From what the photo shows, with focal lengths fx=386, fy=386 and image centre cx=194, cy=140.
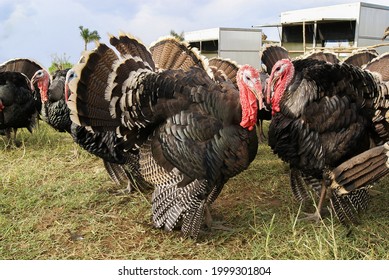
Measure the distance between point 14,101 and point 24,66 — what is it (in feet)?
4.08

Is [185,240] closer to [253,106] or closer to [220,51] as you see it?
[253,106]

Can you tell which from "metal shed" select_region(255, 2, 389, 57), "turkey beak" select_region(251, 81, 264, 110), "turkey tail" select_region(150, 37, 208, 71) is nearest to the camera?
"turkey beak" select_region(251, 81, 264, 110)

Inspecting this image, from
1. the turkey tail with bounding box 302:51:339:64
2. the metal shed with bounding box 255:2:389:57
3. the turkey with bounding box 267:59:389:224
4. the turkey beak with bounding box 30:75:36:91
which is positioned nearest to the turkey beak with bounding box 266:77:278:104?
the turkey with bounding box 267:59:389:224

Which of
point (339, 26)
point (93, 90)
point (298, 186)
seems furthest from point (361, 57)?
point (339, 26)

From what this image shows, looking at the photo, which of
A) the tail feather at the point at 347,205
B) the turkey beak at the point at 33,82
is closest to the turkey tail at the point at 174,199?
the tail feather at the point at 347,205

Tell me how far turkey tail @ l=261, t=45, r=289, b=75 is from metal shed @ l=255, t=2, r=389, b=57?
6615mm

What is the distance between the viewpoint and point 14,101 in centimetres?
641

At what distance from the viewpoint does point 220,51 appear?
14141 mm

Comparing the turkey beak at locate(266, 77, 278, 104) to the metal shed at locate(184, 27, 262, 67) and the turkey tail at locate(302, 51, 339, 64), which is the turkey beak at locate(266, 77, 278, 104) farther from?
the metal shed at locate(184, 27, 262, 67)

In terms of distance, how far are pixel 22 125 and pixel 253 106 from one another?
16.4 ft

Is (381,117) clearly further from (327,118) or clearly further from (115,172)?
(115,172)

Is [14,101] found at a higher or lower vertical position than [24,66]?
lower

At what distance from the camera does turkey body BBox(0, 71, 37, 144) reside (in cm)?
631
